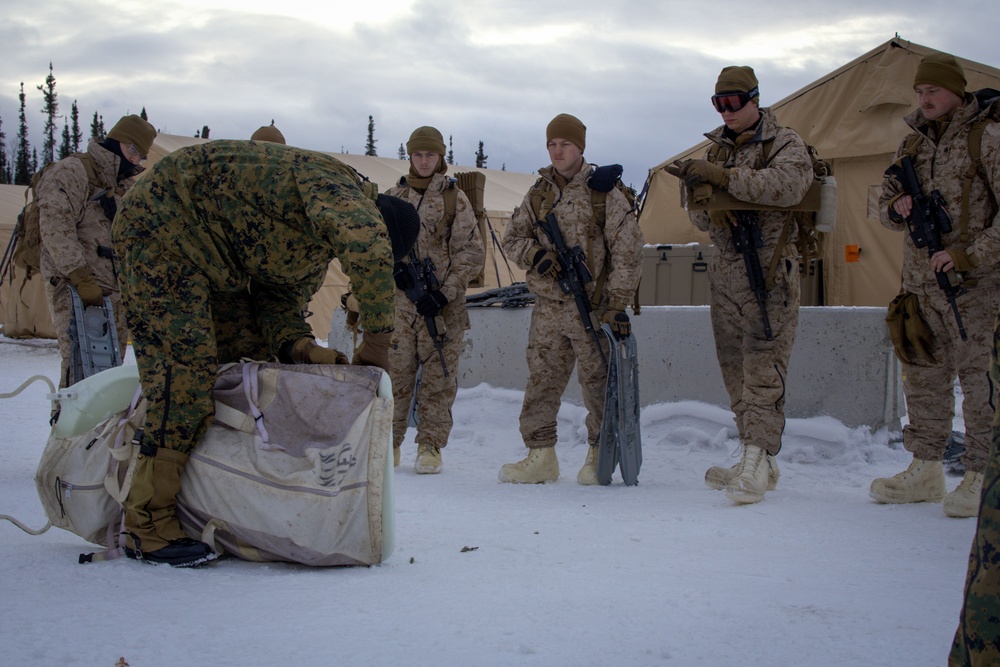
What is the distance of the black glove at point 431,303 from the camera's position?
5102mm

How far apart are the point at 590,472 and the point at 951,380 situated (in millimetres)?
1852

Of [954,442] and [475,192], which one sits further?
[475,192]

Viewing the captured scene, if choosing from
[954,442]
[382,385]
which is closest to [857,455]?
[954,442]

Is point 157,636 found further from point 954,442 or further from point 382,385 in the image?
point 954,442

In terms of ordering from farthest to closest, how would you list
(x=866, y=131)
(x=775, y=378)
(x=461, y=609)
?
1. (x=866, y=131)
2. (x=775, y=378)
3. (x=461, y=609)

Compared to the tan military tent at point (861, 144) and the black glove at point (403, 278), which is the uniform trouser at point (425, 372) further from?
the tan military tent at point (861, 144)

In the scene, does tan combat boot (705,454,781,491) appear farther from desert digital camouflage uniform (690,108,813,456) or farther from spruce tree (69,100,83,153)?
spruce tree (69,100,83,153)

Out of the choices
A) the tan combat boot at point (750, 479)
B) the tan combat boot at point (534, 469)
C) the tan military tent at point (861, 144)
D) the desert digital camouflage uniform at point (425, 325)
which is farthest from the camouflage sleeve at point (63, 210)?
the tan military tent at point (861, 144)

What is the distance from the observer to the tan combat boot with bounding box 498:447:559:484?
4816 millimetres

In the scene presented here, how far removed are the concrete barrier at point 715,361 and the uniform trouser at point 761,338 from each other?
4.47ft

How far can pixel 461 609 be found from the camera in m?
2.35

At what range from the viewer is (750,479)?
13.4ft

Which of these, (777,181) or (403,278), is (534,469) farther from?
(777,181)

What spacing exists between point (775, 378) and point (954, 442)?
175 centimetres
